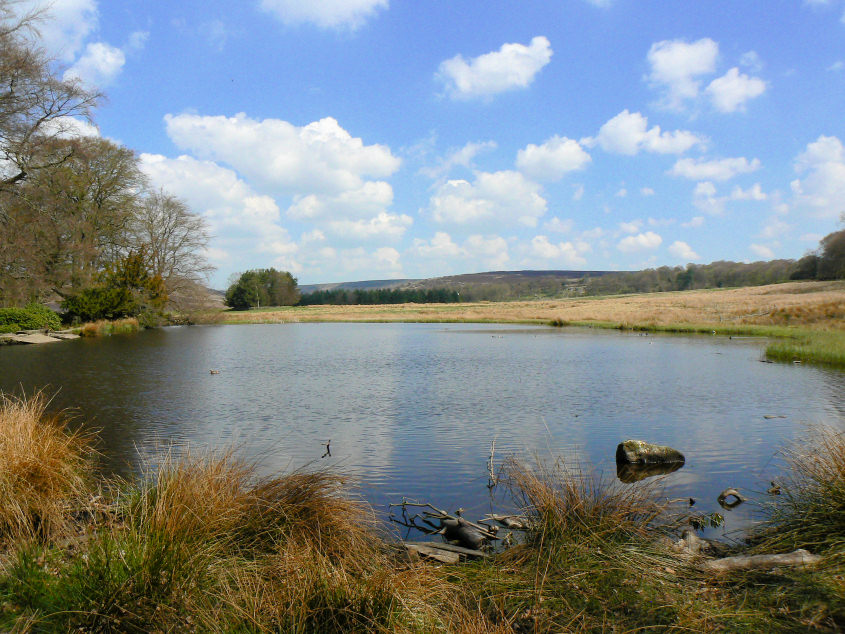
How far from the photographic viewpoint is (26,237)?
21.9 meters

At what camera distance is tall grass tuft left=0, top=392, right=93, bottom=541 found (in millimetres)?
4745

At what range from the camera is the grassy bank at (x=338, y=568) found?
11.4 ft

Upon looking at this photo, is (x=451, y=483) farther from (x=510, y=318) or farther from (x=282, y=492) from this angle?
(x=510, y=318)

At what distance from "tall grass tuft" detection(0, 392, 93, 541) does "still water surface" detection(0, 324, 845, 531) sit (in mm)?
791

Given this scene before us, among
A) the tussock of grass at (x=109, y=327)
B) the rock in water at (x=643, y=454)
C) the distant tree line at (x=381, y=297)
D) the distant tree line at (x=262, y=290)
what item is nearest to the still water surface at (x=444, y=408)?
the rock in water at (x=643, y=454)

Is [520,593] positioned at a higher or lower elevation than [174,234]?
lower

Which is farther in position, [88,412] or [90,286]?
[90,286]

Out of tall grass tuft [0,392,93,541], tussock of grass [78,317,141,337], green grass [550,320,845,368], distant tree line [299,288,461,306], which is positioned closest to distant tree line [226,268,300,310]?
distant tree line [299,288,461,306]

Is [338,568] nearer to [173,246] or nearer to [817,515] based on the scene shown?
[817,515]

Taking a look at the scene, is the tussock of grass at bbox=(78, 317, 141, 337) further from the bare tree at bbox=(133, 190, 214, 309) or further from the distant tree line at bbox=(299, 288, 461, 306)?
the distant tree line at bbox=(299, 288, 461, 306)

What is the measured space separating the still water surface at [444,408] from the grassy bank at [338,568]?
1065 mm

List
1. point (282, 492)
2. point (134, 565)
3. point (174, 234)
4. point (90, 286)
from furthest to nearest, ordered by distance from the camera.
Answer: point (174, 234) < point (90, 286) < point (282, 492) < point (134, 565)

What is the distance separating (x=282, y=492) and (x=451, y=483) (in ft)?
10.8

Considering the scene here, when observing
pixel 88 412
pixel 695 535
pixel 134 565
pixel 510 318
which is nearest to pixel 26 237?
pixel 88 412
